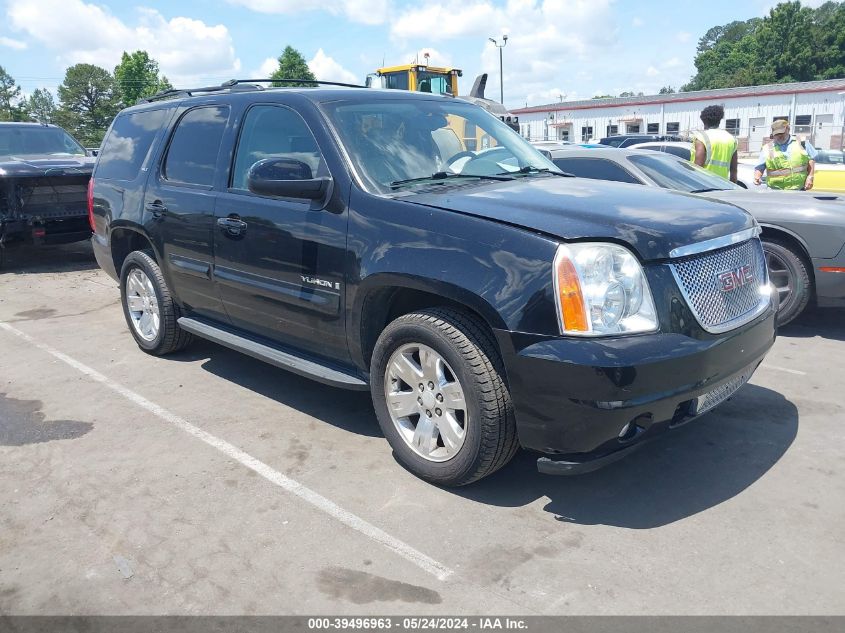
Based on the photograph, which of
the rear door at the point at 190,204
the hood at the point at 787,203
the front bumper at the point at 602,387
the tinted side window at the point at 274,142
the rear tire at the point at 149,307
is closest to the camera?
the front bumper at the point at 602,387

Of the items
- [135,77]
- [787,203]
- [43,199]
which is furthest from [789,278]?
[135,77]

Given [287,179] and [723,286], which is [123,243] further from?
[723,286]

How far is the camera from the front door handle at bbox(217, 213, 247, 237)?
14.6 feet

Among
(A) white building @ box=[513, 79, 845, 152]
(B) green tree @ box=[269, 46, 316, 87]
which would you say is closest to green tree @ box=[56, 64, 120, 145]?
(B) green tree @ box=[269, 46, 316, 87]

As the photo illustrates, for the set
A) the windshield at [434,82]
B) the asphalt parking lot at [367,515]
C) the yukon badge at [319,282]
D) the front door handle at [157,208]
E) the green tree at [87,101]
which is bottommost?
the asphalt parking lot at [367,515]

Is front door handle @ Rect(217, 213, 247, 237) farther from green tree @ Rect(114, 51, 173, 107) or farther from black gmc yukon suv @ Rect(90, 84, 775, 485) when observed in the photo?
green tree @ Rect(114, 51, 173, 107)

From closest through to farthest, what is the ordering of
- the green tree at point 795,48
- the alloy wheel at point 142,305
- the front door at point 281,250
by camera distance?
the front door at point 281,250
the alloy wheel at point 142,305
the green tree at point 795,48

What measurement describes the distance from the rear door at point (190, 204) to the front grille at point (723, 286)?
2969mm

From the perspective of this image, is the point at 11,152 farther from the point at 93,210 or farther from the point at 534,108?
the point at 534,108

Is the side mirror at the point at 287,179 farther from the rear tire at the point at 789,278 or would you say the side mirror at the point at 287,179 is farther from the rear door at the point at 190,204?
the rear tire at the point at 789,278

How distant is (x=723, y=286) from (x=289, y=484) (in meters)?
2.37

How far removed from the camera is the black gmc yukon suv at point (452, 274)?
3.06 meters

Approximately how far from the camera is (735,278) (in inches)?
140

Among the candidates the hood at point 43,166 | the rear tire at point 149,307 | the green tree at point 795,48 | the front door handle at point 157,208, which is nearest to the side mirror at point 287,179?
the front door handle at point 157,208
